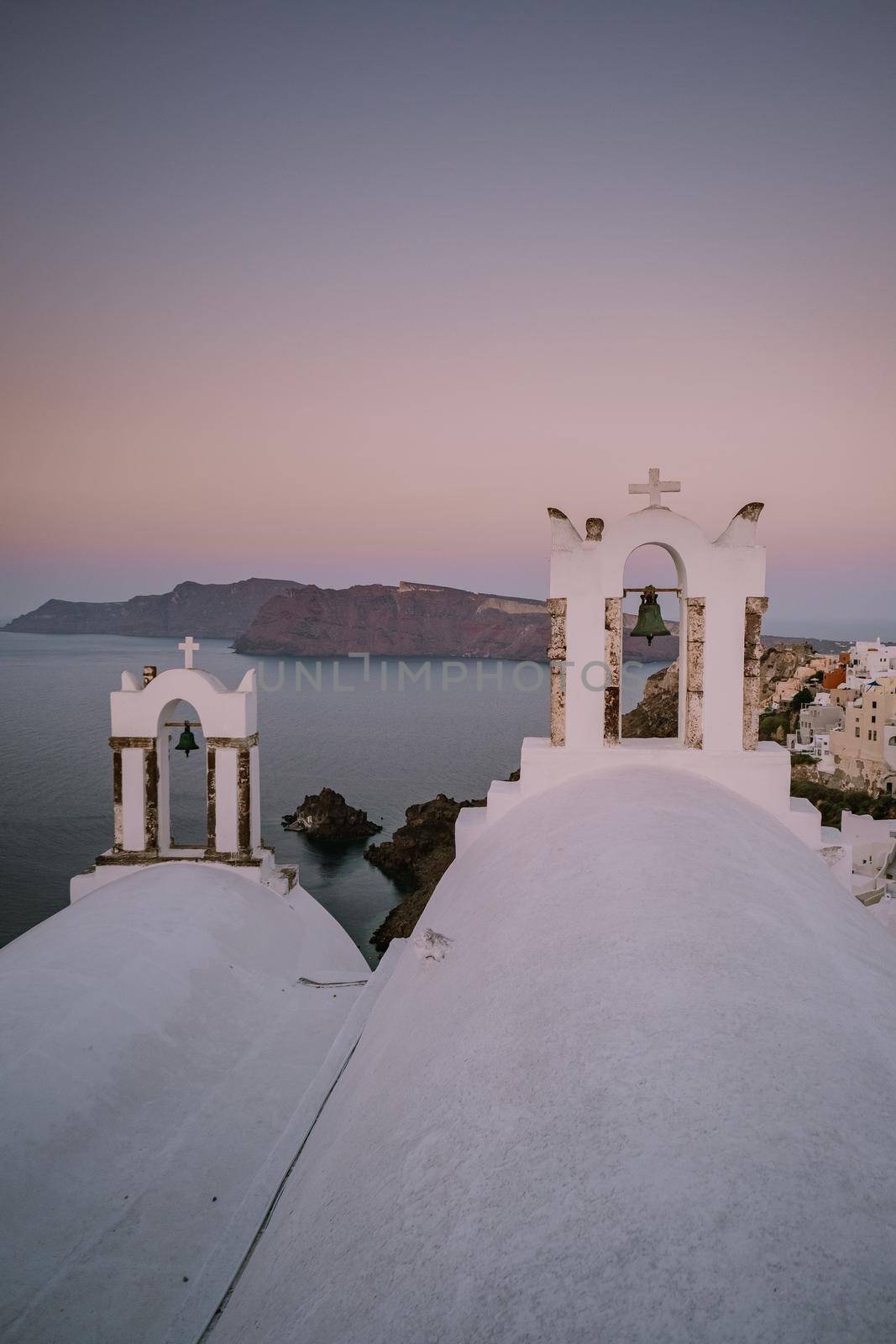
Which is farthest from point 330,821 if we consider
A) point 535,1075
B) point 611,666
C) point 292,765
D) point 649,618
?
point 535,1075

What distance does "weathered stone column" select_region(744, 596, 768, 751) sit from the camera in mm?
6422

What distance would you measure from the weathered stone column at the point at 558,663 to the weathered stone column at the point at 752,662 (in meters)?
1.46

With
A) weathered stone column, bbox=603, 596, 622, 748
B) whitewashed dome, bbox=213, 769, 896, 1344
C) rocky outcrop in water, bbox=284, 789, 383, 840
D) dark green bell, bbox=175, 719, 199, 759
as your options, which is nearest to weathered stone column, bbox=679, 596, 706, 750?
weathered stone column, bbox=603, 596, 622, 748

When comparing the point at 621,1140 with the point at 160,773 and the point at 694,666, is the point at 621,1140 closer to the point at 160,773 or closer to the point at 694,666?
the point at 694,666

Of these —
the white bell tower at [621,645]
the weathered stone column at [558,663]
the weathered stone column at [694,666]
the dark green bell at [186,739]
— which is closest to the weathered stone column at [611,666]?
the white bell tower at [621,645]

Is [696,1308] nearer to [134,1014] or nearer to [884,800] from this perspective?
[134,1014]

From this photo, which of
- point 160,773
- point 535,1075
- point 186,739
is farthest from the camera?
point 186,739

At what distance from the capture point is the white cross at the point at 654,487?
6.50 meters

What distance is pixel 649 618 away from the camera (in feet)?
23.4

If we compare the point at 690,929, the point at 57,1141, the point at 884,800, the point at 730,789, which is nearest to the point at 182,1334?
the point at 57,1141

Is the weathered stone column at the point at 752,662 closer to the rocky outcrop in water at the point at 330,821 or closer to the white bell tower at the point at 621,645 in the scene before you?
the white bell tower at the point at 621,645

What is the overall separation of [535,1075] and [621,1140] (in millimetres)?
474

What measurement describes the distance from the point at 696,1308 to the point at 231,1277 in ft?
9.22

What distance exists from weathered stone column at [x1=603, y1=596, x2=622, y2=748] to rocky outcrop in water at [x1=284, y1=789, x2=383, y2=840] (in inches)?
1081
